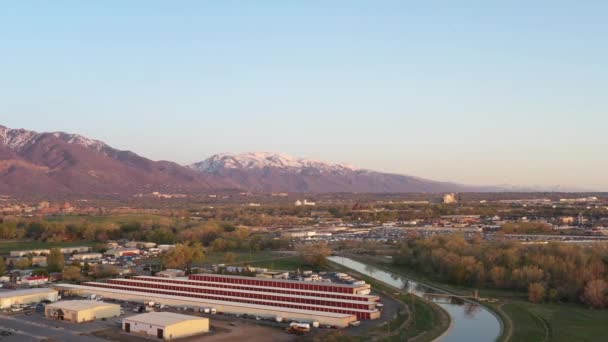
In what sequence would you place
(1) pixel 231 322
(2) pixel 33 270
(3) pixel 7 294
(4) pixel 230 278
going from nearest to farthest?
(1) pixel 231 322 < (3) pixel 7 294 < (4) pixel 230 278 < (2) pixel 33 270

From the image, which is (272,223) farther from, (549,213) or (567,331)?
(567,331)

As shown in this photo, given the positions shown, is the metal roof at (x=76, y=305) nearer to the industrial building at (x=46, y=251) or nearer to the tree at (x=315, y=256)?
the tree at (x=315, y=256)

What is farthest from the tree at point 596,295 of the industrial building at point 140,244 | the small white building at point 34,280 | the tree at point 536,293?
the industrial building at point 140,244

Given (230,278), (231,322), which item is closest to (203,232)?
(230,278)

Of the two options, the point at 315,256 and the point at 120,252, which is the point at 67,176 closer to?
the point at 120,252

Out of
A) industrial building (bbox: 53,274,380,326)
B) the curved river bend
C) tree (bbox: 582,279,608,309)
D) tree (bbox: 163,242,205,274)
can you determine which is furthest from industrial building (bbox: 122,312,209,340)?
tree (bbox: 582,279,608,309)

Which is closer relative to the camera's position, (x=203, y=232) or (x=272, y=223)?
(x=203, y=232)

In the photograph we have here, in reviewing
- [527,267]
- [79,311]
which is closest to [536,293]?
[527,267]
